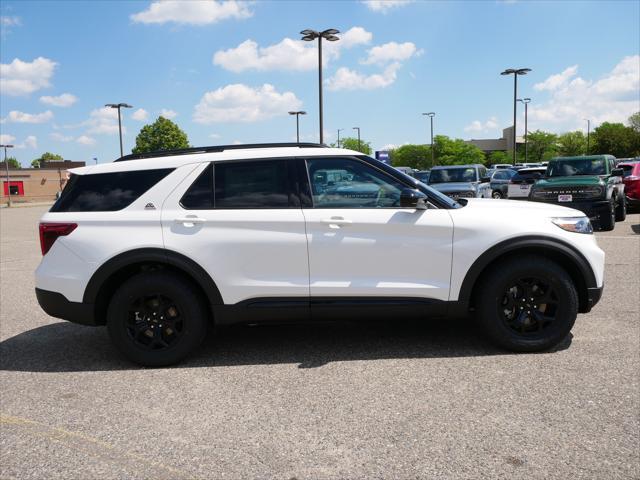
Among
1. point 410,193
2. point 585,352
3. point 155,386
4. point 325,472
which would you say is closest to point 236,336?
point 155,386

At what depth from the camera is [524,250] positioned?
4543 mm

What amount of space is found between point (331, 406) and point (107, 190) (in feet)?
8.25

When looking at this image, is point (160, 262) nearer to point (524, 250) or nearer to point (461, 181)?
point (524, 250)

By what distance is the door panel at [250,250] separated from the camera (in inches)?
174

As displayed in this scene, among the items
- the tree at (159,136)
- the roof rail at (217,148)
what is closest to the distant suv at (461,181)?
the roof rail at (217,148)

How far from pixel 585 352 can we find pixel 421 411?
1.84 metres

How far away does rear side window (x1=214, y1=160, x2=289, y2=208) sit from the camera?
14.9ft

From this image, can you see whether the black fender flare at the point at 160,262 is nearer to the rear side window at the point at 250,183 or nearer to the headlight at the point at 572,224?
the rear side window at the point at 250,183

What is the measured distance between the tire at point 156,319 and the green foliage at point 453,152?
10642cm

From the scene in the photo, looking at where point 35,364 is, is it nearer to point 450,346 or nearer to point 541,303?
point 450,346

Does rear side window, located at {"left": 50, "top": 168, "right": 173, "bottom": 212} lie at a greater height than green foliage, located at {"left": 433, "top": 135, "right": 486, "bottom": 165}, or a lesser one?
lesser

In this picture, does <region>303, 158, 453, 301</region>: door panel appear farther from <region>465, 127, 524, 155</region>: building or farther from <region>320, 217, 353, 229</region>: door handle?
<region>465, 127, 524, 155</region>: building

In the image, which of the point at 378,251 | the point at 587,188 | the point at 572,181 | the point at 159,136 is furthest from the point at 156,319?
the point at 159,136

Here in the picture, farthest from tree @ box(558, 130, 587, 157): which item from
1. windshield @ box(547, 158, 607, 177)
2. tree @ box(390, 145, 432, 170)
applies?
windshield @ box(547, 158, 607, 177)
